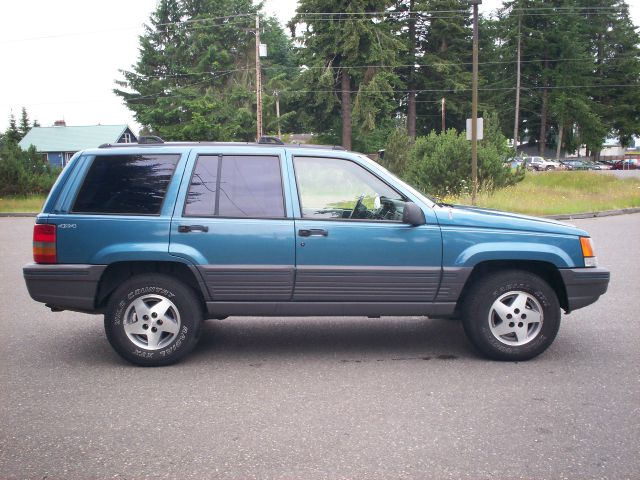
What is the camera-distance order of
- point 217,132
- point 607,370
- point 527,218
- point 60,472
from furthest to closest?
point 217,132 < point 527,218 < point 607,370 < point 60,472

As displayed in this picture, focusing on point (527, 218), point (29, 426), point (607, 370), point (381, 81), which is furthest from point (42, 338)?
point (381, 81)

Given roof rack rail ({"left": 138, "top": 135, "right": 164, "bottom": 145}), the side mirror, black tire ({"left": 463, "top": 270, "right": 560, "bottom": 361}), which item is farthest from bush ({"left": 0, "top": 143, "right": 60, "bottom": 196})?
black tire ({"left": 463, "top": 270, "right": 560, "bottom": 361})

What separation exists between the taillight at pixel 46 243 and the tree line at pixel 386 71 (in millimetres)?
38004

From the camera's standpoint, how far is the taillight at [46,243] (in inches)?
203

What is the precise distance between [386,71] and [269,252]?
40.3 m

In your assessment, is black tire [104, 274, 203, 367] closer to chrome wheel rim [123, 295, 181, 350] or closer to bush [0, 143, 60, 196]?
chrome wheel rim [123, 295, 181, 350]

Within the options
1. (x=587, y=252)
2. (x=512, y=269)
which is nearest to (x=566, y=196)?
(x=587, y=252)

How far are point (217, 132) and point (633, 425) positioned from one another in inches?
1728

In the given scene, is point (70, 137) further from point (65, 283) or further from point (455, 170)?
point (65, 283)

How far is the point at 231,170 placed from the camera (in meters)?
5.29

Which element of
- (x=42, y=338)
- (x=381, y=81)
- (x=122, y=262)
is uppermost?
(x=381, y=81)

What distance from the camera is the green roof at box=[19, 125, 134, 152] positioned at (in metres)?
66.9

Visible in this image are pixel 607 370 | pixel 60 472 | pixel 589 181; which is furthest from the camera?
pixel 589 181

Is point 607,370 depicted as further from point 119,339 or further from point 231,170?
point 119,339
